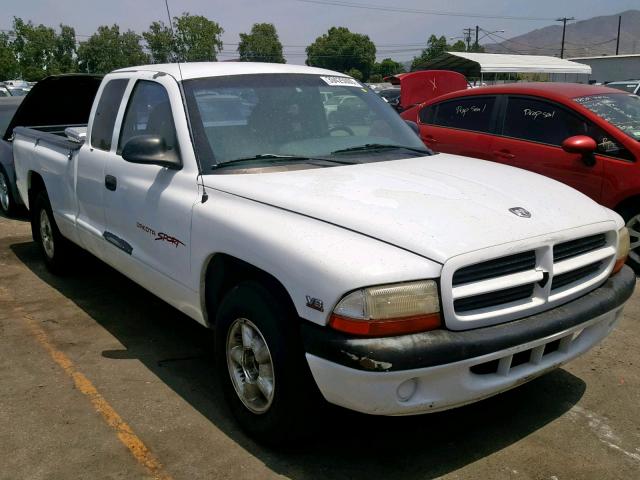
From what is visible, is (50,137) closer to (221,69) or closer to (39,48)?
(221,69)

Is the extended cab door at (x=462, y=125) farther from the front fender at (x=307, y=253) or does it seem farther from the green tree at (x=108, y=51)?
the green tree at (x=108, y=51)

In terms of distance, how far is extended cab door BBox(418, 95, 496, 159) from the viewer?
687cm

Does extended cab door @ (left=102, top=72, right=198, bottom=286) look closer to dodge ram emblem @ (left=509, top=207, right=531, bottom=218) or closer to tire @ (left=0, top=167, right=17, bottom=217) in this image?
dodge ram emblem @ (left=509, top=207, right=531, bottom=218)

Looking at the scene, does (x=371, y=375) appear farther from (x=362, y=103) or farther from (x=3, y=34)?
(x=3, y=34)

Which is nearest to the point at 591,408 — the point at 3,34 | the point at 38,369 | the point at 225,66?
the point at 225,66

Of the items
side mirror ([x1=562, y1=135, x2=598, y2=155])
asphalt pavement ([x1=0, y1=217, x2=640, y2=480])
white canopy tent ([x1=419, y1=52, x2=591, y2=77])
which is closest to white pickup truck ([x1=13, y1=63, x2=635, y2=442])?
asphalt pavement ([x1=0, y1=217, x2=640, y2=480])

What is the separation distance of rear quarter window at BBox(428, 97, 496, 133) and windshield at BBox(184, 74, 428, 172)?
2.82m

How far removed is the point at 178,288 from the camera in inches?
143

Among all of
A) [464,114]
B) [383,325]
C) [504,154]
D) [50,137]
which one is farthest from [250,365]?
[464,114]

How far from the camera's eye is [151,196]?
12.4ft

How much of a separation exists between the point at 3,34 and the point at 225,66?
276 feet

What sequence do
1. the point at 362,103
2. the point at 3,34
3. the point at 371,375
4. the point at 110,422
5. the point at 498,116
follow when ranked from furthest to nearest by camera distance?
the point at 3,34
the point at 498,116
the point at 362,103
the point at 110,422
the point at 371,375

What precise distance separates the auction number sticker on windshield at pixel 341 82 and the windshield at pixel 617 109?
8.96ft

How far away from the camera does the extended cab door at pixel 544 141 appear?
5.94 meters
